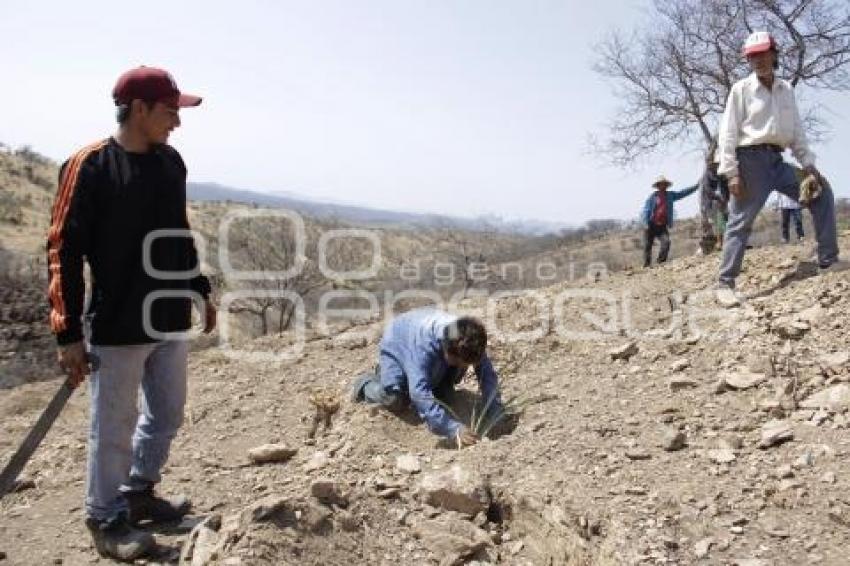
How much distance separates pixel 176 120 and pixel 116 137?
0.21 m

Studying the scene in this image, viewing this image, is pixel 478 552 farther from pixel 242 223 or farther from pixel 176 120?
pixel 242 223

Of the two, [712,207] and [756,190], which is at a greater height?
[712,207]

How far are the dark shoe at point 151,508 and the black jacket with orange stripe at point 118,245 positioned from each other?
2.33 ft

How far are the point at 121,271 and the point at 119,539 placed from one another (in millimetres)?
966

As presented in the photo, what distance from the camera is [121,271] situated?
106 inches

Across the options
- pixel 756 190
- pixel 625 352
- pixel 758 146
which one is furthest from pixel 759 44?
pixel 625 352

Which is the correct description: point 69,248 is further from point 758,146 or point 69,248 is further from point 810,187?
point 810,187

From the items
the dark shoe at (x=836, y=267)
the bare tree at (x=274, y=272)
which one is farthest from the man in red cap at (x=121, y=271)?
the bare tree at (x=274, y=272)

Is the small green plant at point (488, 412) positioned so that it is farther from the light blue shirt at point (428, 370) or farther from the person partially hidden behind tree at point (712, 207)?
the person partially hidden behind tree at point (712, 207)

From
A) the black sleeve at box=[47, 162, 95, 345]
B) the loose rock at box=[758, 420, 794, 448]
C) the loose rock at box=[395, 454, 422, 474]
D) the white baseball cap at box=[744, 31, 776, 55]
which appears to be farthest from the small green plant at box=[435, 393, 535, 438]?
the white baseball cap at box=[744, 31, 776, 55]

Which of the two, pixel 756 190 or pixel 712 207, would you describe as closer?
pixel 756 190

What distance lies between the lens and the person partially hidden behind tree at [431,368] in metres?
3.74

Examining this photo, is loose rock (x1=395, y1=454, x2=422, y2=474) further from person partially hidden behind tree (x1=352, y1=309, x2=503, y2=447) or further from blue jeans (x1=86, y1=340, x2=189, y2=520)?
blue jeans (x1=86, y1=340, x2=189, y2=520)

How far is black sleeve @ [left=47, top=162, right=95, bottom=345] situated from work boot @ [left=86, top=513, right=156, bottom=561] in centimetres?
71
